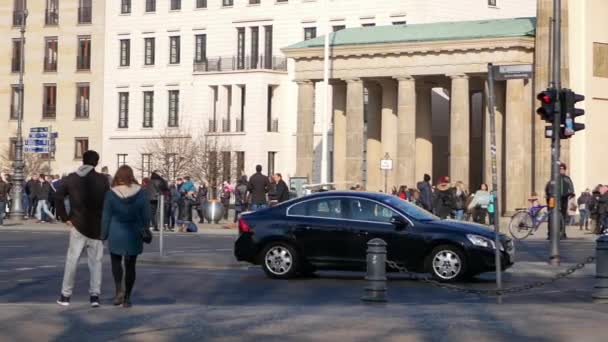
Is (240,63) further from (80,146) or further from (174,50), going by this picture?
(80,146)

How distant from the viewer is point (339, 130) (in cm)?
7575

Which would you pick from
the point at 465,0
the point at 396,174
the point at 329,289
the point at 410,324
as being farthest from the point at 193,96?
the point at 410,324

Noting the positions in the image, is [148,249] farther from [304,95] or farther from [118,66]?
[118,66]

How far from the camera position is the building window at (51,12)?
9806 cm

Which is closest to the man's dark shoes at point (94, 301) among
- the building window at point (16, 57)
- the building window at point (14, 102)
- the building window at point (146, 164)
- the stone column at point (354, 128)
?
the stone column at point (354, 128)

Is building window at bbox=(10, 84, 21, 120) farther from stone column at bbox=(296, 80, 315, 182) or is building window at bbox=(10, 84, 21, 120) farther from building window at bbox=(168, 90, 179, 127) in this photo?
stone column at bbox=(296, 80, 315, 182)

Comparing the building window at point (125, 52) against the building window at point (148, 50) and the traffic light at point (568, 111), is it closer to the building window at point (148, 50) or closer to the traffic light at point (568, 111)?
the building window at point (148, 50)

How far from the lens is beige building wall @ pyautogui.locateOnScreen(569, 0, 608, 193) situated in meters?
61.9

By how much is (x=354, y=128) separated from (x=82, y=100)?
31.1 meters

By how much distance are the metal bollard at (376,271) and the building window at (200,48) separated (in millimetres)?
73421

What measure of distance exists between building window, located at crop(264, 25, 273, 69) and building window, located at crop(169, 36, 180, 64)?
6.97 meters

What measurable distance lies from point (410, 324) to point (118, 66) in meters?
82.0

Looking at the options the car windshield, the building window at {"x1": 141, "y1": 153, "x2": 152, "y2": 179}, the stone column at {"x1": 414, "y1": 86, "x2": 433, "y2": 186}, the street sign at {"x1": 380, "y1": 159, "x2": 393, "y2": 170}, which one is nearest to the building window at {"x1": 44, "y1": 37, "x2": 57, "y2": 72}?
the building window at {"x1": 141, "y1": 153, "x2": 152, "y2": 179}

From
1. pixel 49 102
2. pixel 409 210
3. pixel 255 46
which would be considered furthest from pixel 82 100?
pixel 409 210
